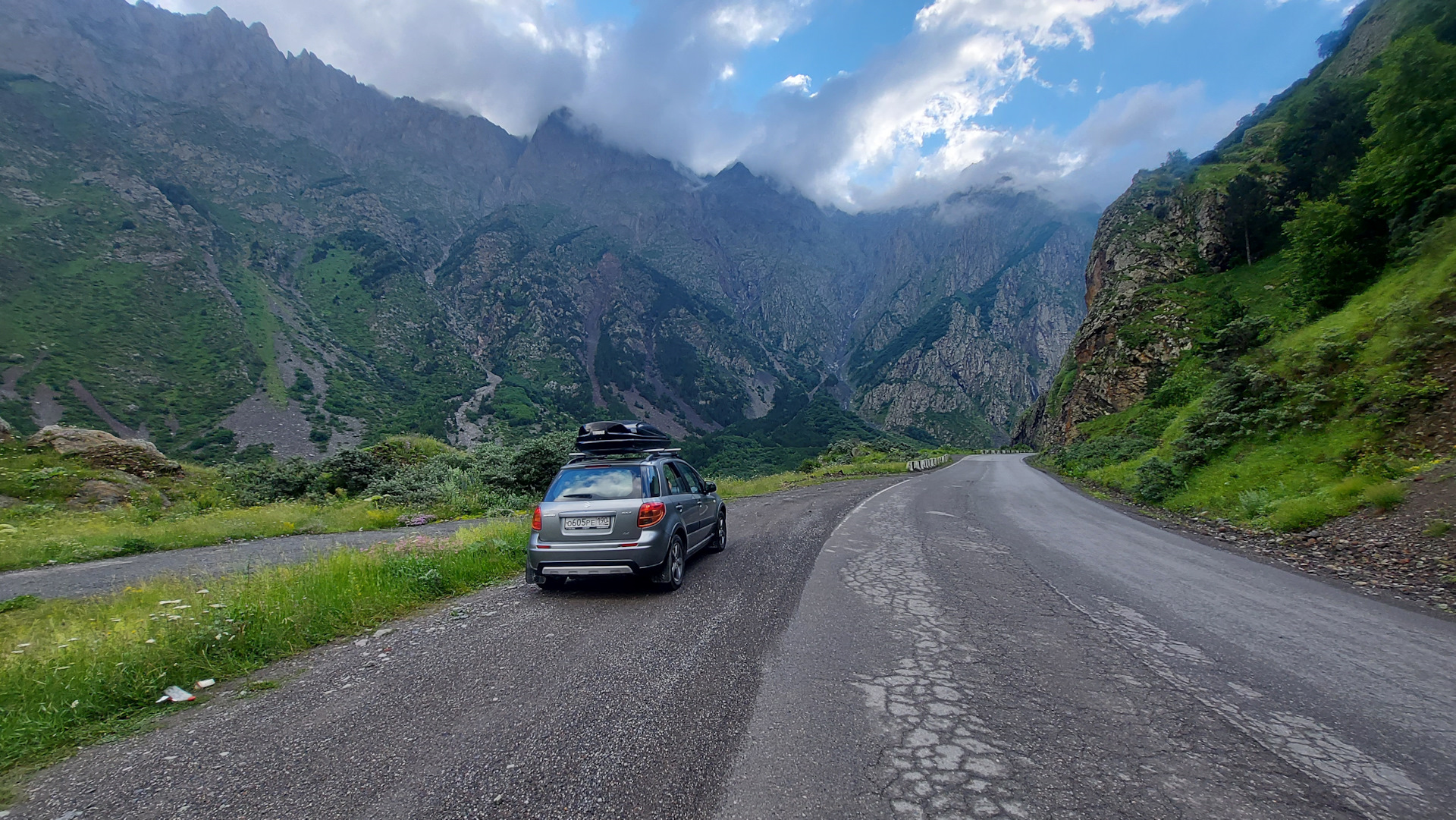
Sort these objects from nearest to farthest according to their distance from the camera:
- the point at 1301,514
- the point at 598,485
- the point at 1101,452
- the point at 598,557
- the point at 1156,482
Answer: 1. the point at 598,557
2. the point at 598,485
3. the point at 1301,514
4. the point at 1156,482
5. the point at 1101,452

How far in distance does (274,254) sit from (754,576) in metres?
151

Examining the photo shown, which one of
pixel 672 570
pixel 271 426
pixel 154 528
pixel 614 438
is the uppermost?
pixel 271 426

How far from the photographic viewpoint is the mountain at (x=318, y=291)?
63.8 m

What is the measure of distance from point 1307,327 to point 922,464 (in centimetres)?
2482

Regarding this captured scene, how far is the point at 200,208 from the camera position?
102625 mm

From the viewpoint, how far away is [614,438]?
8.71 metres

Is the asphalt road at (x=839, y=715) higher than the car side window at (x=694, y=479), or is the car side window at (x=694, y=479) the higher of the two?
the car side window at (x=694, y=479)

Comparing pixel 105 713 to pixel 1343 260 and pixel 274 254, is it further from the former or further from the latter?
pixel 274 254

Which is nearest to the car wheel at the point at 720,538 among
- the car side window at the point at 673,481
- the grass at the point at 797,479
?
the car side window at the point at 673,481

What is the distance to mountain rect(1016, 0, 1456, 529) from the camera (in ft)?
34.6

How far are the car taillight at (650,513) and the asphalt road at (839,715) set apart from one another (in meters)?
0.96

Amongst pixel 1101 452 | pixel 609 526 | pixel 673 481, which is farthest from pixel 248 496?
pixel 1101 452

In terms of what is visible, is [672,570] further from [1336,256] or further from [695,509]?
[1336,256]

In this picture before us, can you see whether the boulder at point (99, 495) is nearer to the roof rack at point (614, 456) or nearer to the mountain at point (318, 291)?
the roof rack at point (614, 456)
